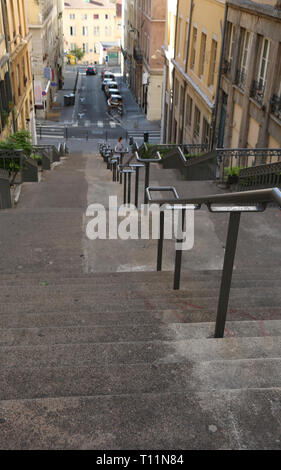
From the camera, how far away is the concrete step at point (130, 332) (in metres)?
3.97

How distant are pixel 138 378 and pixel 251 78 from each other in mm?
13940

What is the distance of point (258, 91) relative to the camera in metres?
14.8

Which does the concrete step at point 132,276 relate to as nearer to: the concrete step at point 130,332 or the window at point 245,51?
the concrete step at point 130,332

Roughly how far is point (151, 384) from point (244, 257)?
14.8 ft

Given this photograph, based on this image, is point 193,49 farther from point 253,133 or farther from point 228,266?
point 228,266

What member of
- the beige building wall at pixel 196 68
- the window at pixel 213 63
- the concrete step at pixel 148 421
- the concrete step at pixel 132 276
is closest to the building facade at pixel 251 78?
the beige building wall at pixel 196 68

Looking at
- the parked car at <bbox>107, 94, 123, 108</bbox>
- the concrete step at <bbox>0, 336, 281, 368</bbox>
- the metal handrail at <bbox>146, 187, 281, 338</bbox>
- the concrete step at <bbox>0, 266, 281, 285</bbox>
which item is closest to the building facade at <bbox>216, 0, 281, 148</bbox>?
the concrete step at <bbox>0, 266, 281, 285</bbox>

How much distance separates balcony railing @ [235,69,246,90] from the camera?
53.8ft

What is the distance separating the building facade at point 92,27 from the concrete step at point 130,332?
87.6 metres

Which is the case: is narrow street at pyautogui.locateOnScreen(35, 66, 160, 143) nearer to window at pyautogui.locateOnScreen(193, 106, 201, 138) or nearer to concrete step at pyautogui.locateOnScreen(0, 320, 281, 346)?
window at pyautogui.locateOnScreen(193, 106, 201, 138)

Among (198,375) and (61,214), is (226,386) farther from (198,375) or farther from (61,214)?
(61,214)

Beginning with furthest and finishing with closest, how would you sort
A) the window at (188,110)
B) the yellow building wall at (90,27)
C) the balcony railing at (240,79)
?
the yellow building wall at (90,27) → the window at (188,110) → the balcony railing at (240,79)

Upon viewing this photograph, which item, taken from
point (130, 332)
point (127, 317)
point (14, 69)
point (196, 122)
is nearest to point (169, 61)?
point (196, 122)

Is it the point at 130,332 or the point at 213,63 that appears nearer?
the point at 130,332
